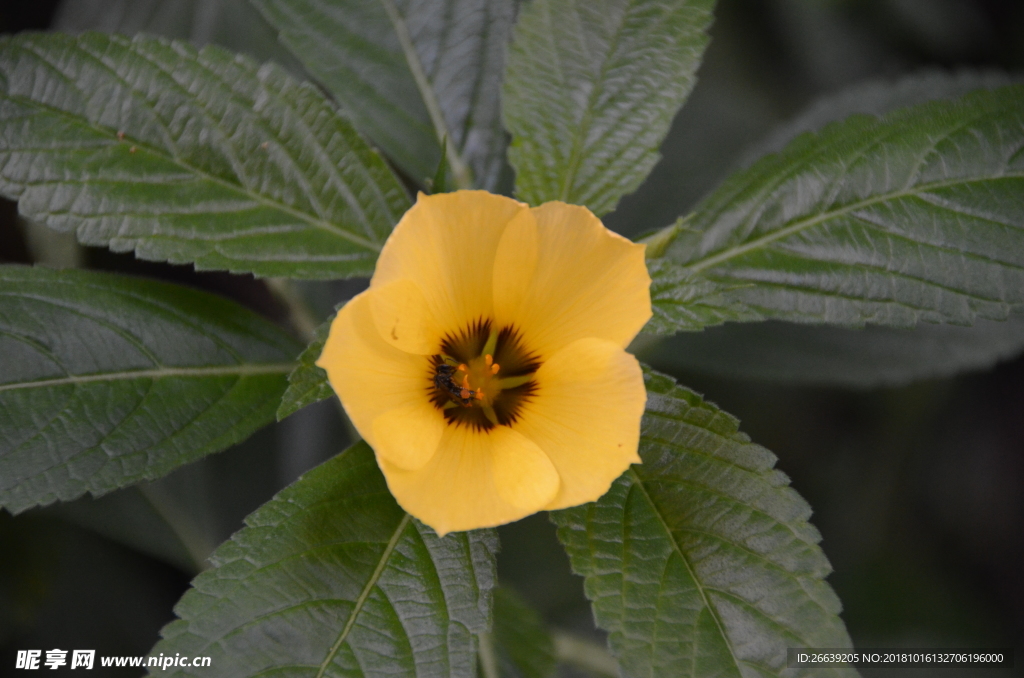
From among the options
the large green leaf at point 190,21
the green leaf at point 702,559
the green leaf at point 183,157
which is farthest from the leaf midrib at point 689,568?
the large green leaf at point 190,21

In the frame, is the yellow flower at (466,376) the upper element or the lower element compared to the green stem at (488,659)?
upper

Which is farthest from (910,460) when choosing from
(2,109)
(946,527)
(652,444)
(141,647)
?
(2,109)

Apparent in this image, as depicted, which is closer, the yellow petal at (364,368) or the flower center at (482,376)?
the yellow petal at (364,368)

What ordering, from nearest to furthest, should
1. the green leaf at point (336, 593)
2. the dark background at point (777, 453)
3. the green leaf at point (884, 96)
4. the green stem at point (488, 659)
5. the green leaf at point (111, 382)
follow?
1. the green leaf at point (336, 593)
2. the green leaf at point (111, 382)
3. the green stem at point (488, 659)
4. the green leaf at point (884, 96)
5. the dark background at point (777, 453)

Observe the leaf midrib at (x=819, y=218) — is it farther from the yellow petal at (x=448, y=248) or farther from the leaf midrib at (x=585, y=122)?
the yellow petal at (x=448, y=248)

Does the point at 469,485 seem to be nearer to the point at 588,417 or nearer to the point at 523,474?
the point at 523,474

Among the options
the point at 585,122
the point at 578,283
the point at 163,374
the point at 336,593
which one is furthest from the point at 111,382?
the point at 585,122

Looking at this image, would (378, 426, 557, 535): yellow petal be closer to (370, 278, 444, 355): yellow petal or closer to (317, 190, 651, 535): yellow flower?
(317, 190, 651, 535): yellow flower
